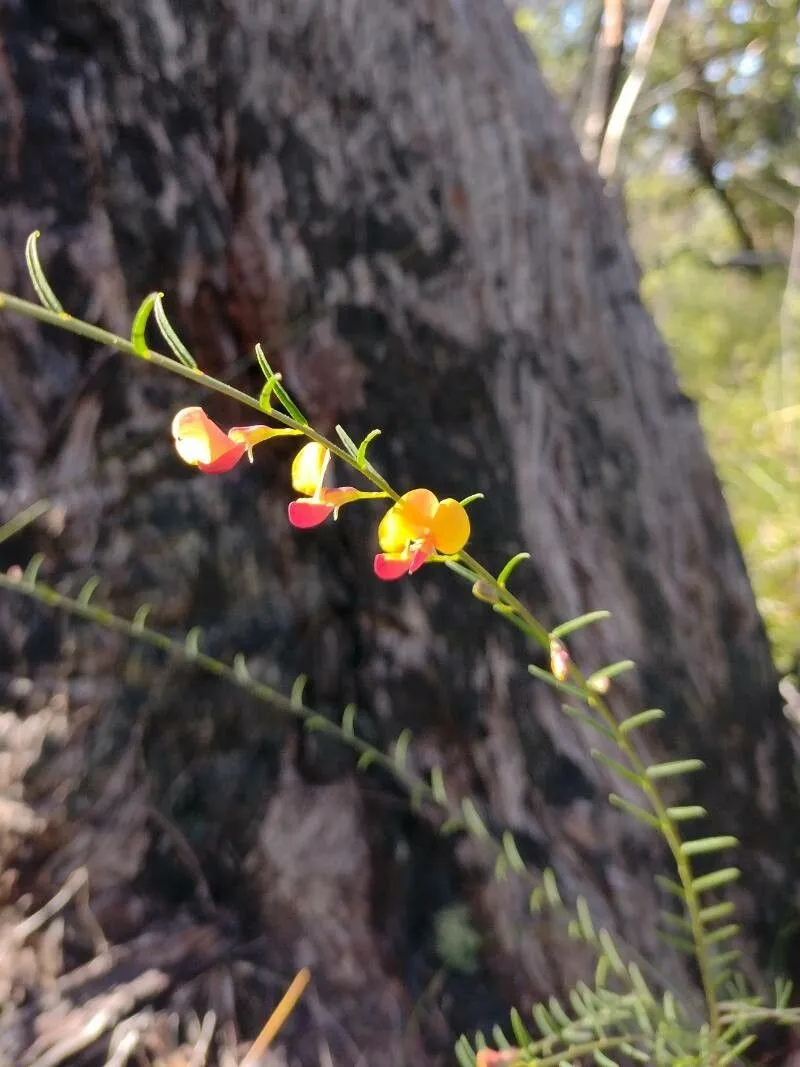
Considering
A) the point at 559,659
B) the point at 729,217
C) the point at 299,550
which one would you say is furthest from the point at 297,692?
the point at 729,217

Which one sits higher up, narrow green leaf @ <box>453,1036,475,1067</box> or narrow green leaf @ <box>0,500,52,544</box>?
narrow green leaf @ <box>0,500,52,544</box>

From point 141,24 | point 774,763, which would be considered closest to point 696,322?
point 774,763

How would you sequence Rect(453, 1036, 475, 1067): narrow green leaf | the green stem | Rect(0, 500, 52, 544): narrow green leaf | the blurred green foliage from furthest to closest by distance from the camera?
the blurred green foliage
Rect(0, 500, 52, 544): narrow green leaf
Rect(453, 1036, 475, 1067): narrow green leaf
the green stem

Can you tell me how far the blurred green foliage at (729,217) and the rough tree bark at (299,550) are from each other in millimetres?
732

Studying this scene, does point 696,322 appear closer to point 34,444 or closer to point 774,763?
point 774,763

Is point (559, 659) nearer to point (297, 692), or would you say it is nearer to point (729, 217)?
point (297, 692)

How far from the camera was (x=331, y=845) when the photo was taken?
2.03ft

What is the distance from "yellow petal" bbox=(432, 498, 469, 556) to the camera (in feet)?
0.87

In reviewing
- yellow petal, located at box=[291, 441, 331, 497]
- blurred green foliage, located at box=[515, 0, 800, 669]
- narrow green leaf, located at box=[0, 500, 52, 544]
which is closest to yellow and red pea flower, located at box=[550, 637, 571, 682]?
yellow petal, located at box=[291, 441, 331, 497]

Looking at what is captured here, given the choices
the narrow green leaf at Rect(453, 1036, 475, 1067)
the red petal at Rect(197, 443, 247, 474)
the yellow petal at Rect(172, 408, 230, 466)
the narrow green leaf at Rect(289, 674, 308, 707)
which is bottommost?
the narrow green leaf at Rect(453, 1036, 475, 1067)

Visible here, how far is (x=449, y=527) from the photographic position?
0.27 m

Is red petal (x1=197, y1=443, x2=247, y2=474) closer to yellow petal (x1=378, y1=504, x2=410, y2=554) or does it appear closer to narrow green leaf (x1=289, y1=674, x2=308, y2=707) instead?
yellow petal (x1=378, y1=504, x2=410, y2=554)

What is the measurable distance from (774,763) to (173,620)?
57cm

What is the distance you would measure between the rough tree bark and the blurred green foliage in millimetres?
732
